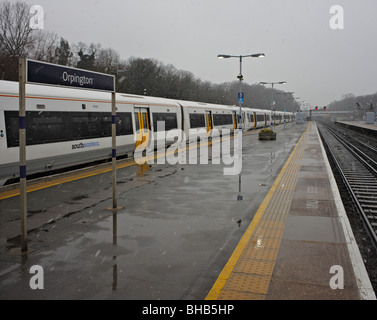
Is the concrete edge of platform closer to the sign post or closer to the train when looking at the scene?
the sign post

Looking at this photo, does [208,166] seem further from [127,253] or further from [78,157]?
[127,253]

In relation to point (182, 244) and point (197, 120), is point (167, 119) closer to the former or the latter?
point (197, 120)

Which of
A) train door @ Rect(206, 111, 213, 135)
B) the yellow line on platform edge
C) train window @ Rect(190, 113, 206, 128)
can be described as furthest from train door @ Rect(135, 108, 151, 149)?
train door @ Rect(206, 111, 213, 135)

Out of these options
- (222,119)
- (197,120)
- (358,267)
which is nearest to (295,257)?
(358,267)

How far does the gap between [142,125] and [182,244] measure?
40.6ft

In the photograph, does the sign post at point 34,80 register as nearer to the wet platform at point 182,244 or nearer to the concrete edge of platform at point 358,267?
the wet platform at point 182,244

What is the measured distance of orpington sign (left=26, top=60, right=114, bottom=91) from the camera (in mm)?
5715

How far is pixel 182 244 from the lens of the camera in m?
6.09
